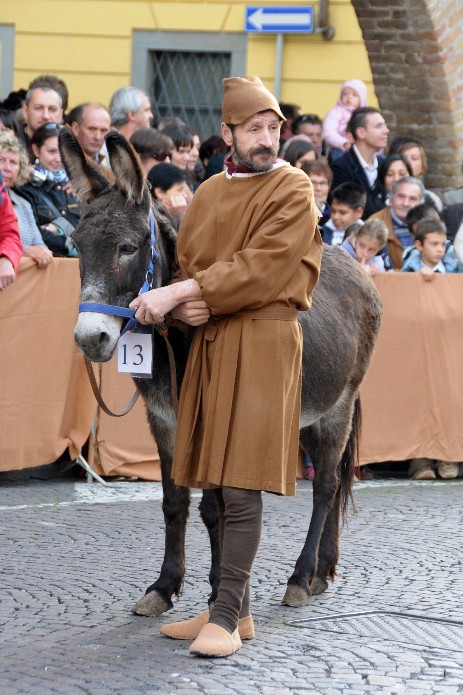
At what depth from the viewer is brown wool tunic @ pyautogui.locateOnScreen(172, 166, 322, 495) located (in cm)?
615

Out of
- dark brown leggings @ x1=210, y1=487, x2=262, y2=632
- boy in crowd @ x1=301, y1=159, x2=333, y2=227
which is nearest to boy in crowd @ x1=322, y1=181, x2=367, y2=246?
boy in crowd @ x1=301, y1=159, x2=333, y2=227

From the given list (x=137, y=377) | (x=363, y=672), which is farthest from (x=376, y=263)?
(x=363, y=672)

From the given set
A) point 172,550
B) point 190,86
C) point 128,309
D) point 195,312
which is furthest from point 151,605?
point 190,86

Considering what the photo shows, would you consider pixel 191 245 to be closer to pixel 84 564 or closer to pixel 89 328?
pixel 89 328

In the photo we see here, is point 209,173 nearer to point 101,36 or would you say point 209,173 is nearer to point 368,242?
point 368,242

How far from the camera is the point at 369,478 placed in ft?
39.4

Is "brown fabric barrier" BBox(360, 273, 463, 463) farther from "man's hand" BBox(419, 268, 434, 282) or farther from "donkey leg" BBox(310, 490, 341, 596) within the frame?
"donkey leg" BBox(310, 490, 341, 596)

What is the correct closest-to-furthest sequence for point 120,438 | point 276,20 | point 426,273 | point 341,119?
point 120,438, point 426,273, point 341,119, point 276,20

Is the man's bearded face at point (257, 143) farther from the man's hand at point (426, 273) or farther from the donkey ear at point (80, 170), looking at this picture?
the man's hand at point (426, 273)

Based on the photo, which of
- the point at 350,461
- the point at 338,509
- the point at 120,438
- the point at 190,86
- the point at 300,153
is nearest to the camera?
the point at 338,509

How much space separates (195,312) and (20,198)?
15.1ft

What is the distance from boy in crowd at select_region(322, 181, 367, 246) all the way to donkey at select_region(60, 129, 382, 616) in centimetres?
362

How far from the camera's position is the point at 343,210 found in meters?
12.2

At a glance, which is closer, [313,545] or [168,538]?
[168,538]
